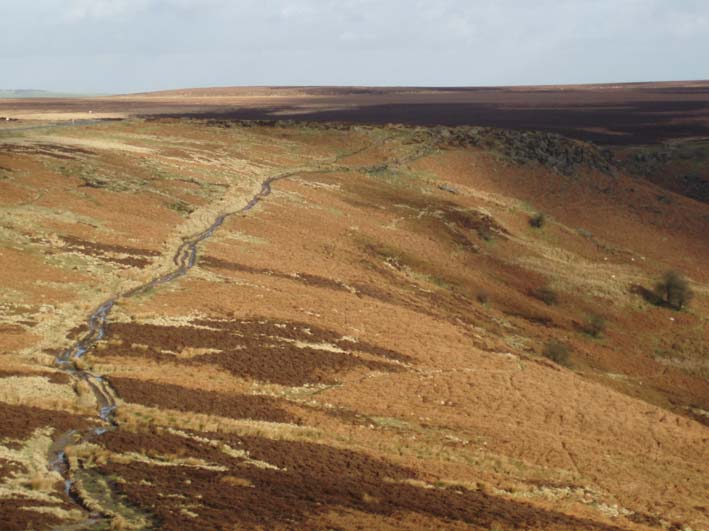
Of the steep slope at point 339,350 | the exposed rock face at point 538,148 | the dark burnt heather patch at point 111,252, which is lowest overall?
the steep slope at point 339,350

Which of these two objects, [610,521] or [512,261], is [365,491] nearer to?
[610,521]

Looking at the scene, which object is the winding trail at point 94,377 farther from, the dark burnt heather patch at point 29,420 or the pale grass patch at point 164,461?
the pale grass patch at point 164,461

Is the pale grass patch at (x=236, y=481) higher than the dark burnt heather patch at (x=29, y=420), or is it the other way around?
the dark burnt heather patch at (x=29, y=420)

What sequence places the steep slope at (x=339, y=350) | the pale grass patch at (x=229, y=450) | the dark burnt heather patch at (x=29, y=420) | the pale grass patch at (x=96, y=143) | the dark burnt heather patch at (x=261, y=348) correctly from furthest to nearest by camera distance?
1. the pale grass patch at (x=96, y=143)
2. the dark burnt heather patch at (x=261, y=348)
3. the pale grass patch at (x=229, y=450)
4. the dark burnt heather patch at (x=29, y=420)
5. the steep slope at (x=339, y=350)

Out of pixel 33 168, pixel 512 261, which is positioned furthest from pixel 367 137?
pixel 33 168

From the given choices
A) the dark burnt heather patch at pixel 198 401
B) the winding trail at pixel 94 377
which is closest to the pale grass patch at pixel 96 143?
the winding trail at pixel 94 377

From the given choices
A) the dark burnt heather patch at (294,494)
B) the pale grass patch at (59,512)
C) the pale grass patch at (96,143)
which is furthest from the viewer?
the pale grass patch at (96,143)

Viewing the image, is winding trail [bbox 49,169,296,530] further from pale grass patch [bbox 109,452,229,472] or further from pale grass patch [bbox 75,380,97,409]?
pale grass patch [bbox 109,452,229,472]

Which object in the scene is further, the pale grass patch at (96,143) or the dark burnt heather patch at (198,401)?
the pale grass patch at (96,143)
